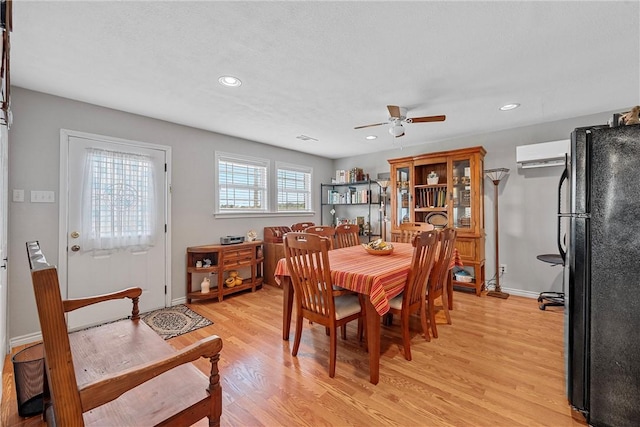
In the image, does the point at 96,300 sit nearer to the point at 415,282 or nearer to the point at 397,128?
the point at 415,282

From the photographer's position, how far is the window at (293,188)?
5141 millimetres

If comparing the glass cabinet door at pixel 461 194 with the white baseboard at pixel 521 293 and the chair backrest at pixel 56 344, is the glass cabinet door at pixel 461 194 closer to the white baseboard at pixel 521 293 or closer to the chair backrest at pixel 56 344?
the white baseboard at pixel 521 293

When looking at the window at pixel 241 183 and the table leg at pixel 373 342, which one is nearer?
the table leg at pixel 373 342

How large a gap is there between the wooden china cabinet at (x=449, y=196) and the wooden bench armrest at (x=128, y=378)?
152 inches

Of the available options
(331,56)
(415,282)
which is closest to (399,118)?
(331,56)

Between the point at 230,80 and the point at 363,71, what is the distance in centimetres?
117

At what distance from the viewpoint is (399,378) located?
6.59 ft

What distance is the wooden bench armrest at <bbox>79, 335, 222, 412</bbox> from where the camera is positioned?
841 mm

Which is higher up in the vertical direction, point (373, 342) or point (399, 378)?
point (373, 342)

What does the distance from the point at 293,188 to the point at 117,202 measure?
2905 mm

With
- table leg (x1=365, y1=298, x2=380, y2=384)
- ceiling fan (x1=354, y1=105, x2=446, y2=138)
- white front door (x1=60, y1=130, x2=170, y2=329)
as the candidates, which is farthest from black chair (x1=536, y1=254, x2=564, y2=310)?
white front door (x1=60, y1=130, x2=170, y2=329)

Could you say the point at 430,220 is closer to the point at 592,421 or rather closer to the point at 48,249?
the point at 592,421

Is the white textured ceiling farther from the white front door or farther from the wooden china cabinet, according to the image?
the wooden china cabinet

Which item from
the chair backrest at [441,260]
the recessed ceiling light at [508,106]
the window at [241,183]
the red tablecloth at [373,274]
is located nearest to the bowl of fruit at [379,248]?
the red tablecloth at [373,274]
